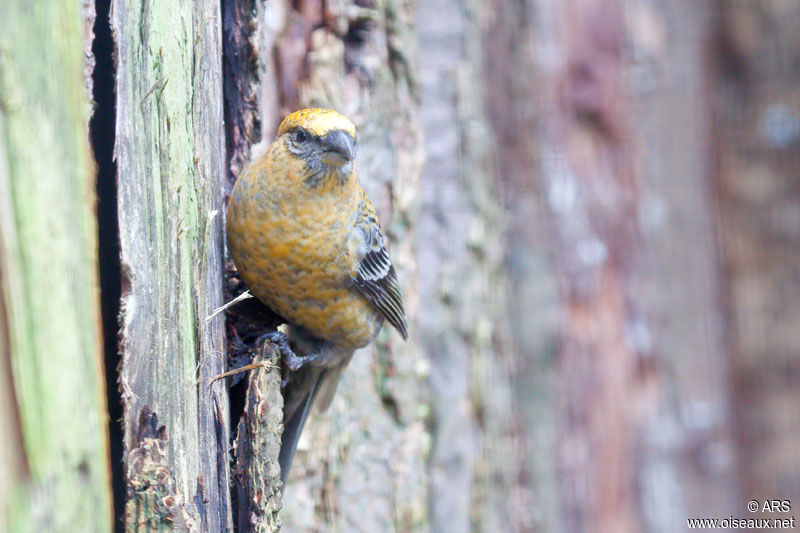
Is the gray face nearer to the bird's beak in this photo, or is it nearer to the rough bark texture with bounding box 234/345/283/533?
the bird's beak

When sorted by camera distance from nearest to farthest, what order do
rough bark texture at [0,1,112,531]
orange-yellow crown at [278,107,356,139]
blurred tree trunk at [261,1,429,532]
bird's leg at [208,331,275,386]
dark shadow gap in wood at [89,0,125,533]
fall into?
rough bark texture at [0,1,112,531], dark shadow gap in wood at [89,0,125,533], bird's leg at [208,331,275,386], orange-yellow crown at [278,107,356,139], blurred tree trunk at [261,1,429,532]

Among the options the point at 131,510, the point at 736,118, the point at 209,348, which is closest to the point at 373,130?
the point at 209,348

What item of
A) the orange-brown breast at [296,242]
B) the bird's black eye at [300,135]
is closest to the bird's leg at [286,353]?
the orange-brown breast at [296,242]

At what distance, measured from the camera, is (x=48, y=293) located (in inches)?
45.7

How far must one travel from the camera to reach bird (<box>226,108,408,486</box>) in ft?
8.25

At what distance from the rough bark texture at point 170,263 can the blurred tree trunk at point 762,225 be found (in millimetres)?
3828

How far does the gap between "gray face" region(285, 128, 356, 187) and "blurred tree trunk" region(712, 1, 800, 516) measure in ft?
10.8

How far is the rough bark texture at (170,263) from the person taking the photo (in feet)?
5.05

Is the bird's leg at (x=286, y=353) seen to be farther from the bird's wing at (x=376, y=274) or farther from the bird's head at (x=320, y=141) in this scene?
the bird's head at (x=320, y=141)

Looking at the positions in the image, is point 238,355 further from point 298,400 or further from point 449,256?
point 449,256

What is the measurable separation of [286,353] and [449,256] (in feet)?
4.89

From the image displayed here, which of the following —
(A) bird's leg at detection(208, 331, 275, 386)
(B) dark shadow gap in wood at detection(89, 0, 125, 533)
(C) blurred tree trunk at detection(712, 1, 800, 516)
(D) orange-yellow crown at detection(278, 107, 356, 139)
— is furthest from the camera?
(C) blurred tree trunk at detection(712, 1, 800, 516)

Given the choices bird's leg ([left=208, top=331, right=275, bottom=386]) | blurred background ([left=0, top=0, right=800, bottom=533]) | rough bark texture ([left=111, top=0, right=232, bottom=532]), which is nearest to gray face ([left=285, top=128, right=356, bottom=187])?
blurred background ([left=0, top=0, right=800, bottom=533])

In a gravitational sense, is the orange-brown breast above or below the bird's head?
below
